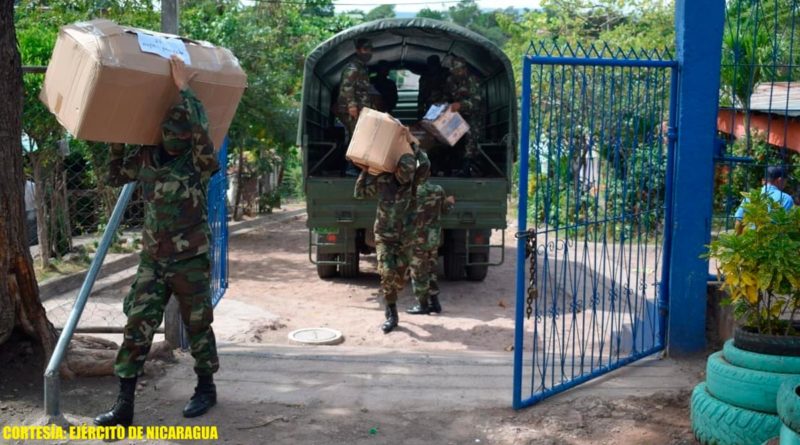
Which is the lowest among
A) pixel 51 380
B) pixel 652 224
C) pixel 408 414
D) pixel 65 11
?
pixel 408 414

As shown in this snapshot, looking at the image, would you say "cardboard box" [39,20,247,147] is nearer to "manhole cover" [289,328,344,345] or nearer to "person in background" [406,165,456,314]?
"manhole cover" [289,328,344,345]

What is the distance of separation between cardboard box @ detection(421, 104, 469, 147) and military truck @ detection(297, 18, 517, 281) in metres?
0.41

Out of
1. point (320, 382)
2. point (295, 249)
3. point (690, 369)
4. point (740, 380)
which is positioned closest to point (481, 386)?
point (320, 382)

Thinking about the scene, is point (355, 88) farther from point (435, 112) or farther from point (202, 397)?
point (202, 397)

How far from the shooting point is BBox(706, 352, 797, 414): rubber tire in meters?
3.61

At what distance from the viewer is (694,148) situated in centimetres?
495

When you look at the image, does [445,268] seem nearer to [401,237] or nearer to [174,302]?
[401,237]

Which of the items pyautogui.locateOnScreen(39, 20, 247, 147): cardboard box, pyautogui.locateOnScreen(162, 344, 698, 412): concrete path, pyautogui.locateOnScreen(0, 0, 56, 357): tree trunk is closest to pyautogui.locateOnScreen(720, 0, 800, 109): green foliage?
pyautogui.locateOnScreen(162, 344, 698, 412): concrete path

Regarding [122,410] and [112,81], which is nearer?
[112,81]

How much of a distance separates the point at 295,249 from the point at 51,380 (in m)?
7.91

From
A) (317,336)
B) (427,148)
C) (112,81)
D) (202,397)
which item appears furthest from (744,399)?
(427,148)

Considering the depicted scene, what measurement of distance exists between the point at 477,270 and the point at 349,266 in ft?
4.81

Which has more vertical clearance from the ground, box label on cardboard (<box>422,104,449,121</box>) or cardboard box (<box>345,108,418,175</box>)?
box label on cardboard (<box>422,104,449,121</box>)

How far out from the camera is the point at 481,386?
4.93 metres
